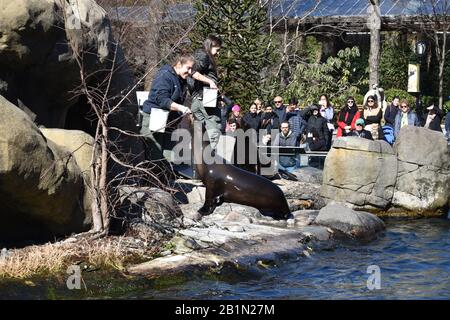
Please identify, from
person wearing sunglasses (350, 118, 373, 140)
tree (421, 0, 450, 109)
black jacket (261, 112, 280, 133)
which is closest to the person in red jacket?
person wearing sunglasses (350, 118, 373, 140)

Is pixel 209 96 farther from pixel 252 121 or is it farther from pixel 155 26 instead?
pixel 155 26

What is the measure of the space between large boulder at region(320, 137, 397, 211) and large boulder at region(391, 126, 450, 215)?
0.68 feet

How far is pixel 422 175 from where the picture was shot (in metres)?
16.0

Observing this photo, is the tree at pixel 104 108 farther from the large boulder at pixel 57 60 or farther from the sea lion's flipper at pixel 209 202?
the sea lion's flipper at pixel 209 202

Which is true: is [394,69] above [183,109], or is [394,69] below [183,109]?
above

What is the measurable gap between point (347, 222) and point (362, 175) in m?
3.29

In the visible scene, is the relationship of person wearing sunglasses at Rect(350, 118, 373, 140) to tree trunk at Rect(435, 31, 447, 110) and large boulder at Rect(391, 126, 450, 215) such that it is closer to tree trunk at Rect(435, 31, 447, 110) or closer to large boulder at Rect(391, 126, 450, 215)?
large boulder at Rect(391, 126, 450, 215)

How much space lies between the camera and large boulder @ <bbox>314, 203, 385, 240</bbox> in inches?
496

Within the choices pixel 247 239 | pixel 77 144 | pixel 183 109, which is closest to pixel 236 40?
pixel 183 109

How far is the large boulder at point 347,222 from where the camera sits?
12.6 m

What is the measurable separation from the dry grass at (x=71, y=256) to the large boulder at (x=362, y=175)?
6.70 metres

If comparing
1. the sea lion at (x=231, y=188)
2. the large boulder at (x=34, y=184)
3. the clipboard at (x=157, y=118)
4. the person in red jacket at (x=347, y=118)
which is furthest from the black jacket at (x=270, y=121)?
the large boulder at (x=34, y=184)
